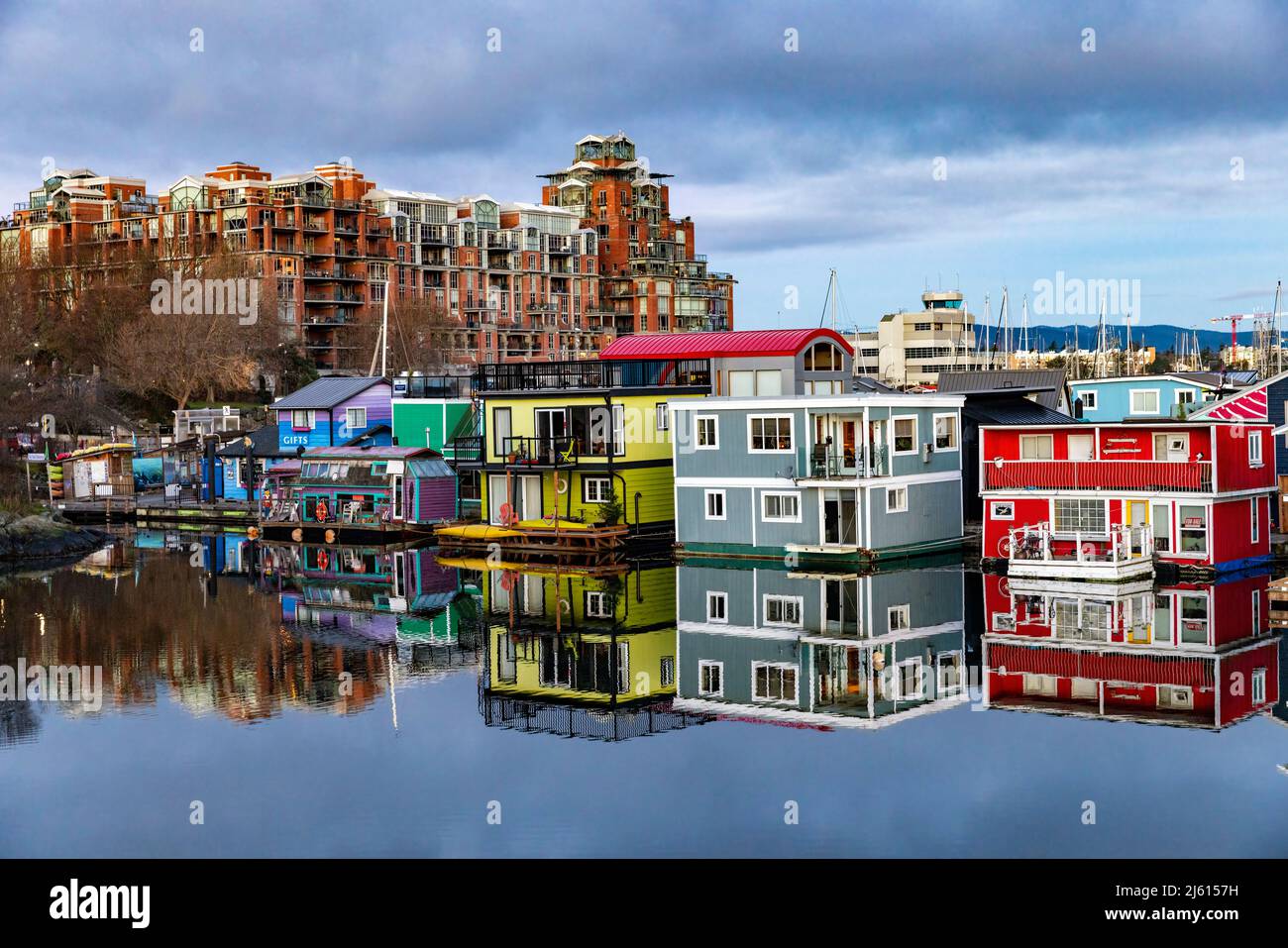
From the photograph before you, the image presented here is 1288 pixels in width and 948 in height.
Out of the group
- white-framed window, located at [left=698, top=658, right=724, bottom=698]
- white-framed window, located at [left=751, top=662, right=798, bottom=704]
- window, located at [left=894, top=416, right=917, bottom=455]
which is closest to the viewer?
white-framed window, located at [left=751, top=662, right=798, bottom=704]

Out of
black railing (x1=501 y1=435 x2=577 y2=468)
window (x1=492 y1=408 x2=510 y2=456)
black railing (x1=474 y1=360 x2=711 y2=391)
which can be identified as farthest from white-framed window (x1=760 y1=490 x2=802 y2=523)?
window (x1=492 y1=408 x2=510 y2=456)

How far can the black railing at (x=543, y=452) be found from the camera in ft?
152

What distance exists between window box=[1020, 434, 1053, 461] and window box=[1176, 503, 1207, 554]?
3.51 metres

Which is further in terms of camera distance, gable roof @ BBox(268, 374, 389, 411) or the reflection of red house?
gable roof @ BBox(268, 374, 389, 411)

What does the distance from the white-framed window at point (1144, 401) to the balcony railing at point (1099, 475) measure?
717 inches

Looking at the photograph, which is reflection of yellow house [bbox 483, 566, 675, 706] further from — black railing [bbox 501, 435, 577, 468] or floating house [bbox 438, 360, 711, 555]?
black railing [bbox 501, 435, 577, 468]

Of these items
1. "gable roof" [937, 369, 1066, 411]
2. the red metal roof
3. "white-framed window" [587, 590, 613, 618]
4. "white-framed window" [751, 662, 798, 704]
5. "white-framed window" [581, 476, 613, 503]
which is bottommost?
"white-framed window" [751, 662, 798, 704]

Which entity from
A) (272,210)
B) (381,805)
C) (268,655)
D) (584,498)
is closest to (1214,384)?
(584,498)

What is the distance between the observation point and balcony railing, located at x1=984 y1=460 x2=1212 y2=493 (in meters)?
35.7

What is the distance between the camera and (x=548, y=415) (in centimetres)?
4731

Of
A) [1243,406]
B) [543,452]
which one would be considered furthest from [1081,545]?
[543,452]
